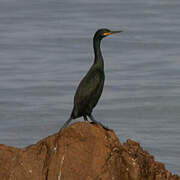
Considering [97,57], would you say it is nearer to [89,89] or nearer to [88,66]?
[89,89]

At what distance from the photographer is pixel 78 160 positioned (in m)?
10.7

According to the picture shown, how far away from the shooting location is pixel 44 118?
21.9m

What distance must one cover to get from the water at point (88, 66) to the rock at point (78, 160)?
25.0 feet

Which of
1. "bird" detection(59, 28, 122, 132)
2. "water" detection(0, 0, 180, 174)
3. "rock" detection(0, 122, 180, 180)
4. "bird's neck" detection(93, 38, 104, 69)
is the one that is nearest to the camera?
"rock" detection(0, 122, 180, 180)

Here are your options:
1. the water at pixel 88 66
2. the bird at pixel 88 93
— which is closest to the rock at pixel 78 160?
the bird at pixel 88 93

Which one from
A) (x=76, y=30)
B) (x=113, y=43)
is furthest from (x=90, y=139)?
(x=76, y=30)

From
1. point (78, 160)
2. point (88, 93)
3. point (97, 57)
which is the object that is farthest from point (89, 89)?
point (78, 160)

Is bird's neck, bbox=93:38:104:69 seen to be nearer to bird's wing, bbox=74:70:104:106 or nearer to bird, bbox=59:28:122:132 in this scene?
bird, bbox=59:28:122:132

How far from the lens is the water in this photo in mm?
21344

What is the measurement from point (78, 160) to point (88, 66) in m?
15.9

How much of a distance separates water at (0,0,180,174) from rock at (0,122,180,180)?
7.61 metres

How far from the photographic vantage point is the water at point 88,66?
21344mm

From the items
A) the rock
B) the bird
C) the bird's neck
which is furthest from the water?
the rock

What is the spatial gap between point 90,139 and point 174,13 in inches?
1063
